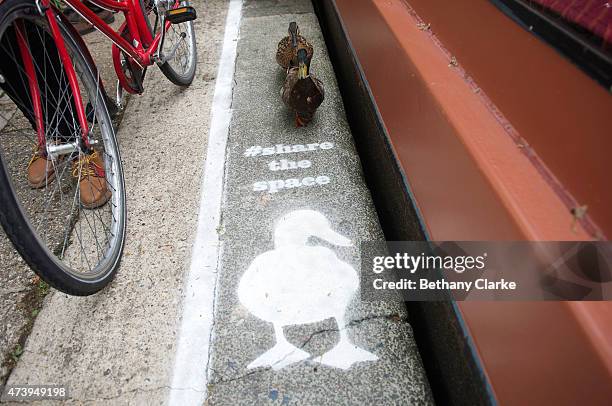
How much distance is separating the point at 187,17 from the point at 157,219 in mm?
1485

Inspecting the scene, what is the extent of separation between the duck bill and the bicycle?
102cm

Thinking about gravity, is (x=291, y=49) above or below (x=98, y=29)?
below

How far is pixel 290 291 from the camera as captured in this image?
1.75 meters

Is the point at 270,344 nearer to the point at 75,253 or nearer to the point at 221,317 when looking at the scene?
the point at 221,317

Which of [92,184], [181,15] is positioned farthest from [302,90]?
[92,184]

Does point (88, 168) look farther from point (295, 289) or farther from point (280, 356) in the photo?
point (280, 356)

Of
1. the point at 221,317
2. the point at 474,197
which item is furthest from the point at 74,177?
the point at 474,197

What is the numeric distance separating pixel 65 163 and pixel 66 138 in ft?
0.57

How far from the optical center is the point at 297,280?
5.89ft

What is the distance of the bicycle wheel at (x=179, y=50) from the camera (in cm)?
290

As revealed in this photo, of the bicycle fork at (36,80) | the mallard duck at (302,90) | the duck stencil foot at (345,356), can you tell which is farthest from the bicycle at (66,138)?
the duck stencil foot at (345,356)

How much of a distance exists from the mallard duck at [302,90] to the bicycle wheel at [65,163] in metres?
1.05

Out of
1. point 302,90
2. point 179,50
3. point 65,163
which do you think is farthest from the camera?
point 179,50

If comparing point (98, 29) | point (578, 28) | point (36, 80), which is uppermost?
point (578, 28)
